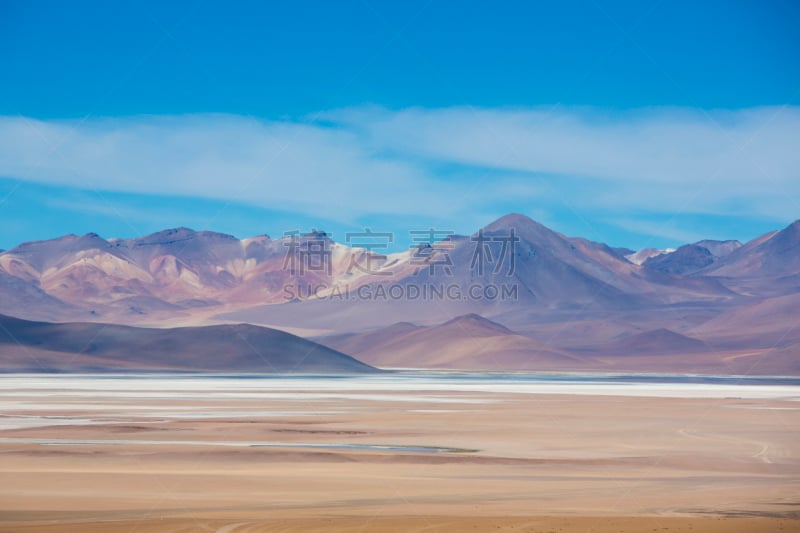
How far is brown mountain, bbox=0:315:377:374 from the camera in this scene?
114125 millimetres

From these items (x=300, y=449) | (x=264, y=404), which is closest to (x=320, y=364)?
(x=264, y=404)

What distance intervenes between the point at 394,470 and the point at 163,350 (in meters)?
105

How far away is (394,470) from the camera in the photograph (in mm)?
23156

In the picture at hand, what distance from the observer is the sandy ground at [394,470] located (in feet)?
55.1

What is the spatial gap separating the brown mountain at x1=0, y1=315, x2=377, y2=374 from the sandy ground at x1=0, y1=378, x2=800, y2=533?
7288 cm

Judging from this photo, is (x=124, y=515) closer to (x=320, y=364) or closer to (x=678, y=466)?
(x=678, y=466)

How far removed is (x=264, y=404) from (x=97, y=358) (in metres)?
73.7

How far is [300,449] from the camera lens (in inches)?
1075

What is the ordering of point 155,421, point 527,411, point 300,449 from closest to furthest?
point 300,449, point 155,421, point 527,411

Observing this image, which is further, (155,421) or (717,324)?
(717,324)

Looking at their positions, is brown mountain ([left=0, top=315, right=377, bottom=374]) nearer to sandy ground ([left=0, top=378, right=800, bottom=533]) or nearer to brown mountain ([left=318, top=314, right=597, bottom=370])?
brown mountain ([left=318, top=314, right=597, bottom=370])

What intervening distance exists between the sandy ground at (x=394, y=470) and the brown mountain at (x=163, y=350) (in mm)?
72884

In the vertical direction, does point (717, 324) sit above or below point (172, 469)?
above

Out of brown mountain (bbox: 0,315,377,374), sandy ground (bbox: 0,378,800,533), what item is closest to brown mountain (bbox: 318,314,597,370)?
brown mountain (bbox: 0,315,377,374)
